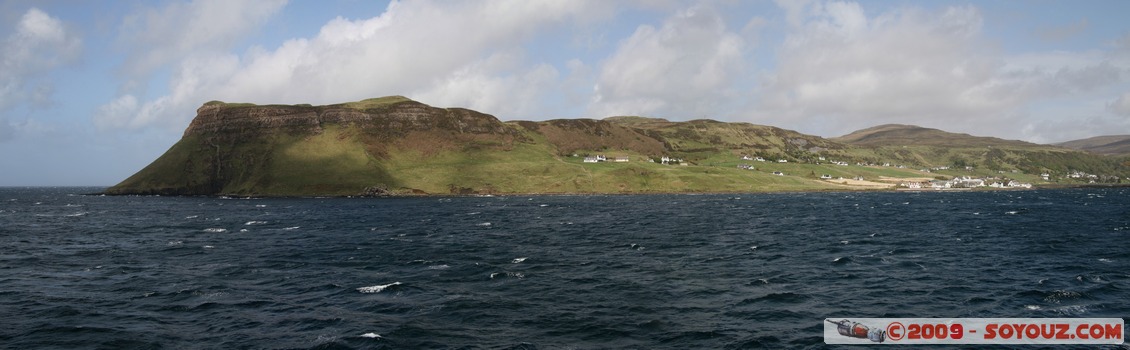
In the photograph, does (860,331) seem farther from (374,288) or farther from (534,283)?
(374,288)

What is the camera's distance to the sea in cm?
3784

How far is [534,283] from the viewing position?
174 feet

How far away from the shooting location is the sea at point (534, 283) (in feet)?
124

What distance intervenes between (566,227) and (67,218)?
4579 inches

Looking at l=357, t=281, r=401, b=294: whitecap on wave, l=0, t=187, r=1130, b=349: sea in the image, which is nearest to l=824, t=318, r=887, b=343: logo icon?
l=0, t=187, r=1130, b=349: sea

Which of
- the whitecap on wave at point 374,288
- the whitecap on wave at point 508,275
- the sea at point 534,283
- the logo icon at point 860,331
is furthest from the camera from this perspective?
the whitecap on wave at point 508,275

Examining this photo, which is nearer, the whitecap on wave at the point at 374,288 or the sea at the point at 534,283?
the sea at the point at 534,283

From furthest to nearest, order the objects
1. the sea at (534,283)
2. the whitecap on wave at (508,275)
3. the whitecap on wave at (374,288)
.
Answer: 1. the whitecap on wave at (508,275)
2. the whitecap on wave at (374,288)
3. the sea at (534,283)

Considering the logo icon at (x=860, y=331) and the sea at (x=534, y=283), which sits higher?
the sea at (x=534, y=283)

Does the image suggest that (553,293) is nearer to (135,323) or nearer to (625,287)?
(625,287)

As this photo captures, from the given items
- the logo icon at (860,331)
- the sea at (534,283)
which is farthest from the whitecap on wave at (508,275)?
the logo icon at (860,331)

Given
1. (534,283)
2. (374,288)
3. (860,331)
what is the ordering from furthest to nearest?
(534,283) → (374,288) → (860,331)

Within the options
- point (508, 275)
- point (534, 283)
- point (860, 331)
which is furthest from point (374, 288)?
point (860, 331)

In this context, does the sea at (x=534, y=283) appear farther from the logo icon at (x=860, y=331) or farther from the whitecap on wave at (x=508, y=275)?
the logo icon at (x=860, y=331)
